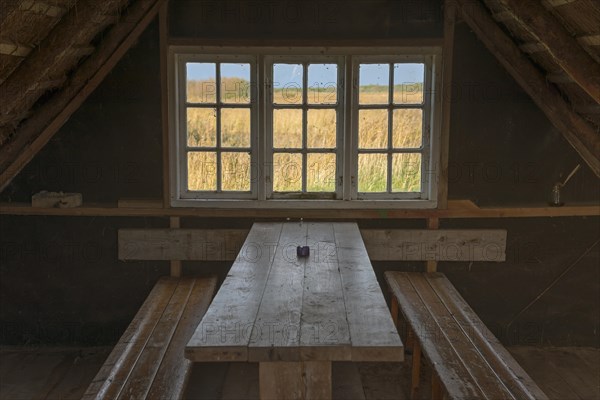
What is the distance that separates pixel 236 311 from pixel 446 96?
Result: 2652mm

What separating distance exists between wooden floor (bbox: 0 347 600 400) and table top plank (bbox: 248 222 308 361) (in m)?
1.09

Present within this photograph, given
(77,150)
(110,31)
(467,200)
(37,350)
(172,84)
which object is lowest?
(37,350)

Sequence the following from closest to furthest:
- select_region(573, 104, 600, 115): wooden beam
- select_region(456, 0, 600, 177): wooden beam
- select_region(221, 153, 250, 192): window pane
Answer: select_region(573, 104, 600, 115): wooden beam, select_region(456, 0, 600, 177): wooden beam, select_region(221, 153, 250, 192): window pane

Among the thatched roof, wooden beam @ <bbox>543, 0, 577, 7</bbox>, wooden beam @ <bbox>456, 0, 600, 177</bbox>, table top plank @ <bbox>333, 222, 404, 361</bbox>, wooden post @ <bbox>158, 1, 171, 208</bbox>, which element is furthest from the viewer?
wooden post @ <bbox>158, 1, 171, 208</bbox>

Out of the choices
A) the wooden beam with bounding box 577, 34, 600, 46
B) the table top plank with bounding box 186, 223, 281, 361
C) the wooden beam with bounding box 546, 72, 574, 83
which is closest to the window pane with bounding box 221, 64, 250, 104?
the table top plank with bounding box 186, 223, 281, 361

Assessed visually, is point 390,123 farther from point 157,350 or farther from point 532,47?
point 157,350

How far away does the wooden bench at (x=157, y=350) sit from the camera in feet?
11.0

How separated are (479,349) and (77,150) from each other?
119 inches

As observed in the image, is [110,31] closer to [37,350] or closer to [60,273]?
[60,273]

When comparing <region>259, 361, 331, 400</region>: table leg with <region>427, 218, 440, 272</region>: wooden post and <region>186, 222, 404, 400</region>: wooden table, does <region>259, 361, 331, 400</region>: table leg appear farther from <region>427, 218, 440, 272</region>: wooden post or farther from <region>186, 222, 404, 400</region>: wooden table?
<region>427, 218, 440, 272</region>: wooden post

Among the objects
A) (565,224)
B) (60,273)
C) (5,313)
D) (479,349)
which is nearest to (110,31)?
(60,273)

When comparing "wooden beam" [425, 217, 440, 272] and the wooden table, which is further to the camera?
"wooden beam" [425, 217, 440, 272]

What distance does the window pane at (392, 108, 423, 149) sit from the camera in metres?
5.07

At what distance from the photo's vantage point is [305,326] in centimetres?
277
